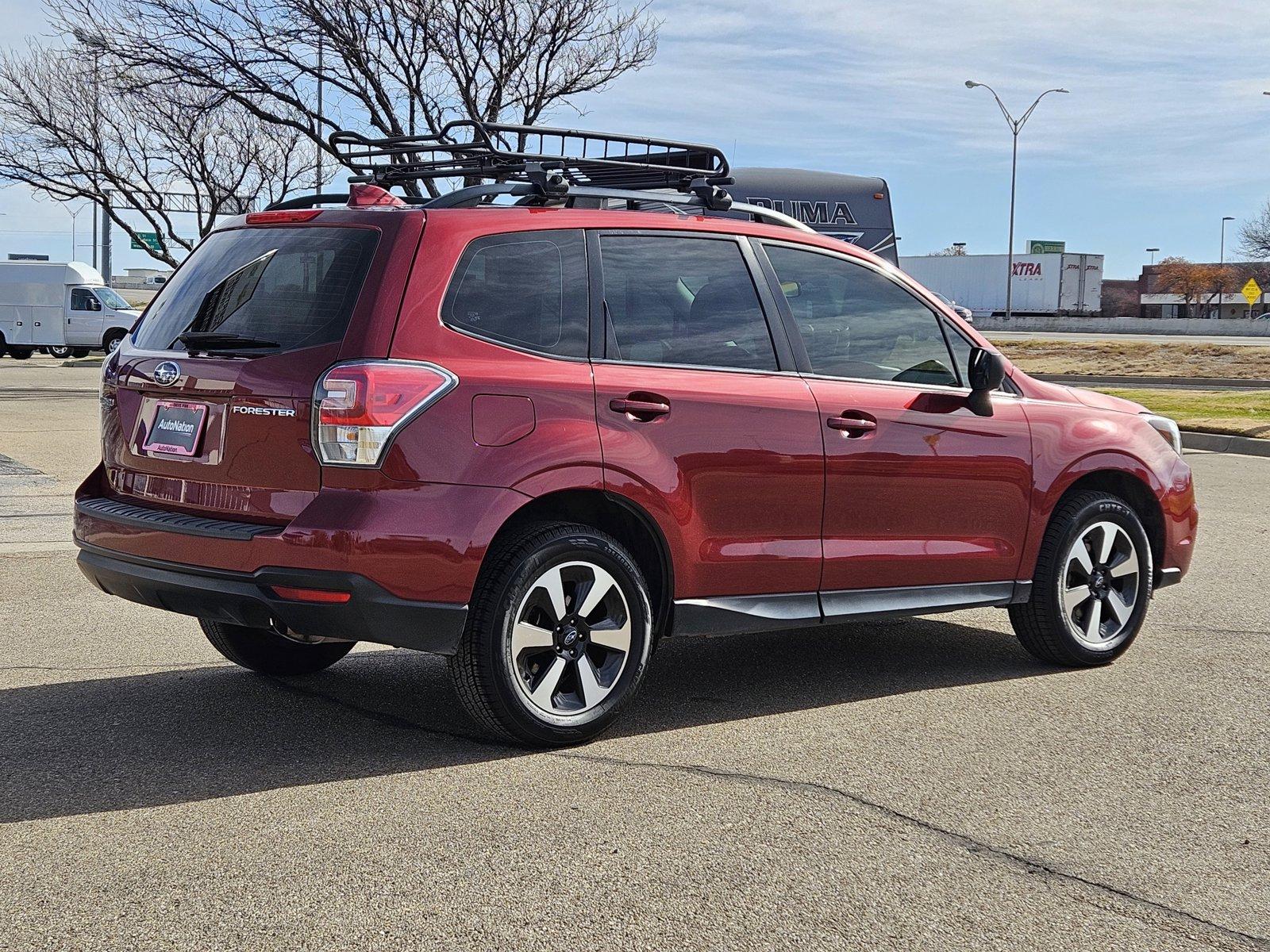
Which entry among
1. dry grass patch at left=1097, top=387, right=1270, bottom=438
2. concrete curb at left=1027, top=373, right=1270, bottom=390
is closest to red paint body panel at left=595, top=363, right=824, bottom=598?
dry grass patch at left=1097, top=387, right=1270, bottom=438

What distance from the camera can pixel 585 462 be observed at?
15.7ft

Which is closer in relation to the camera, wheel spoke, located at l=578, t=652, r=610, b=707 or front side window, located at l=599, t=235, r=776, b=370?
wheel spoke, located at l=578, t=652, r=610, b=707

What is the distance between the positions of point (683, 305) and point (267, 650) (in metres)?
2.15

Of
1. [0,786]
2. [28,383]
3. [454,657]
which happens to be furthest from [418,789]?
[28,383]

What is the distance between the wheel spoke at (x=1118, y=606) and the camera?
6309 mm

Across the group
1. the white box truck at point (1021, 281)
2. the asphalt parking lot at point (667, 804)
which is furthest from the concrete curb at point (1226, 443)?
the white box truck at point (1021, 281)

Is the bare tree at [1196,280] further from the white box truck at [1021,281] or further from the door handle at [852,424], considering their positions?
the door handle at [852,424]

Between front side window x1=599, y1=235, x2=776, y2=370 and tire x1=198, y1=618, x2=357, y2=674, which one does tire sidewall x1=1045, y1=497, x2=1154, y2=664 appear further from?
tire x1=198, y1=618, x2=357, y2=674

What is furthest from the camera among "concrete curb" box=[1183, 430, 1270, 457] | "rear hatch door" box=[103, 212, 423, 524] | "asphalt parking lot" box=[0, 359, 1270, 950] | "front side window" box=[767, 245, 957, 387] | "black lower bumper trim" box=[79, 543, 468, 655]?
"concrete curb" box=[1183, 430, 1270, 457]

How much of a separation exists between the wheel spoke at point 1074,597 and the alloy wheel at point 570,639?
2211 millimetres

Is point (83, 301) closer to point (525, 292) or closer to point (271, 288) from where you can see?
point (271, 288)

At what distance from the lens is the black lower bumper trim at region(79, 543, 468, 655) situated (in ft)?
14.6

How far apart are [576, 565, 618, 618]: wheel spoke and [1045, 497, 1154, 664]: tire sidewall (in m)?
2.19

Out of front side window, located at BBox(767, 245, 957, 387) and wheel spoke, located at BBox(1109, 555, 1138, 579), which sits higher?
front side window, located at BBox(767, 245, 957, 387)
